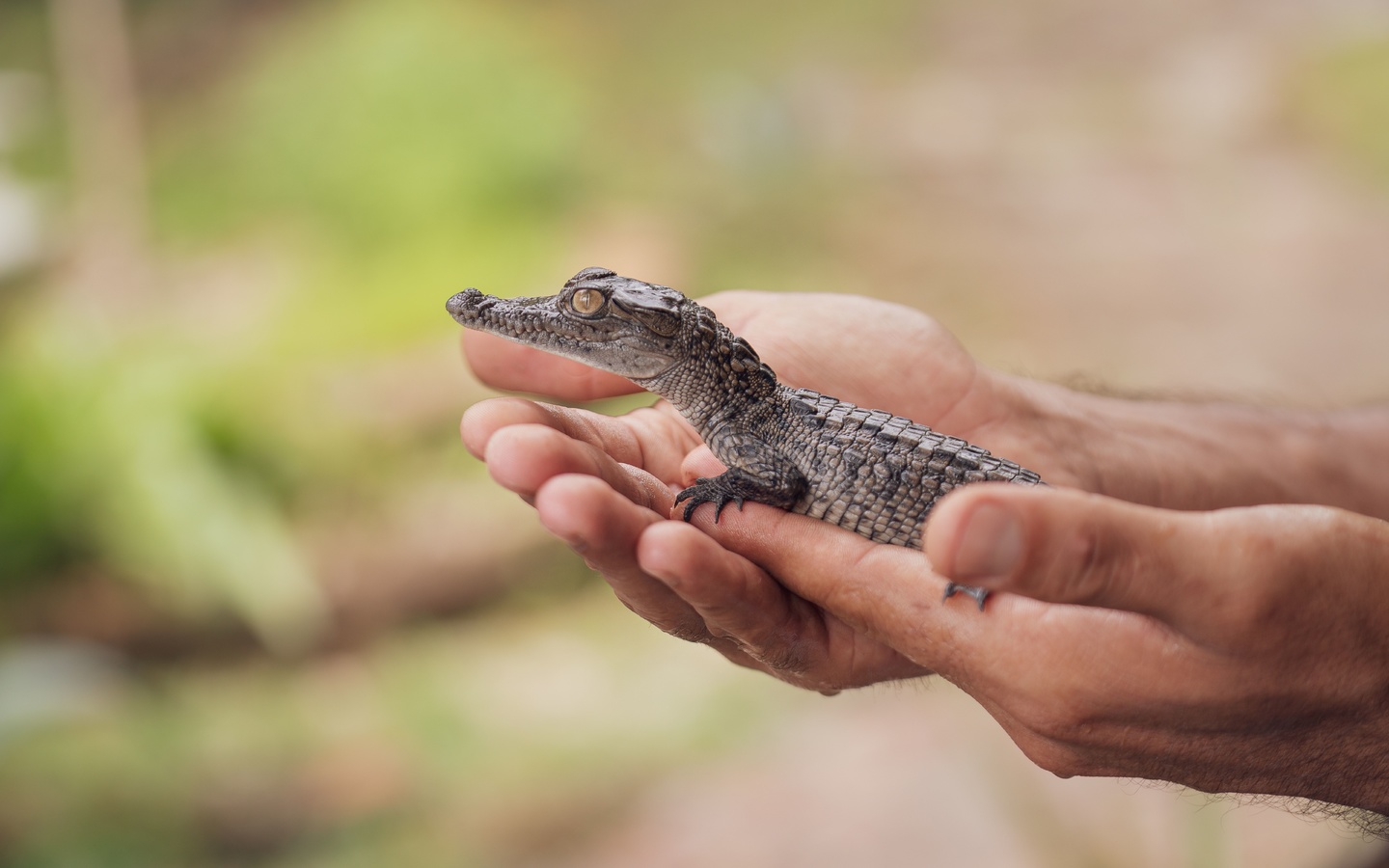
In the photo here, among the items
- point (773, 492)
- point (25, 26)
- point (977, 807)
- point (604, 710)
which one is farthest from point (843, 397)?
point (25, 26)

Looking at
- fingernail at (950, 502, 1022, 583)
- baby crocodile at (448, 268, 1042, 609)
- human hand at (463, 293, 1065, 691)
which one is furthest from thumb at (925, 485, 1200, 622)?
baby crocodile at (448, 268, 1042, 609)

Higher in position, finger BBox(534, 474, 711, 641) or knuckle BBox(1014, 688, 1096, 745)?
finger BBox(534, 474, 711, 641)

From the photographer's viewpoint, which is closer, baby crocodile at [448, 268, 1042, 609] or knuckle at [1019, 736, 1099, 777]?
knuckle at [1019, 736, 1099, 777]

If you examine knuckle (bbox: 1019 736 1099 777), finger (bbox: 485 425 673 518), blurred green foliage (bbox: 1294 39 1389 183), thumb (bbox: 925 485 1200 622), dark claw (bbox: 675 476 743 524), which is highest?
blurred green foliage (bbox: 1294 39 1389 183)

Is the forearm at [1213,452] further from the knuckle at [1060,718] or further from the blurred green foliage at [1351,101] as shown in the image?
the blurred green foliage at [1351,101]

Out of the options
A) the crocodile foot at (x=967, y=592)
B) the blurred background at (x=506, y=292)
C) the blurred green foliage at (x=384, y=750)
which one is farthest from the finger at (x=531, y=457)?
the blurred green foliage at (x=384, y=750)

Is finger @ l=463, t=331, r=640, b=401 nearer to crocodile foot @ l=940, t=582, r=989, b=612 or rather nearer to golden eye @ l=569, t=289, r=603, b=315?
golden eye @ l=569, t=289, r=603, b=315
